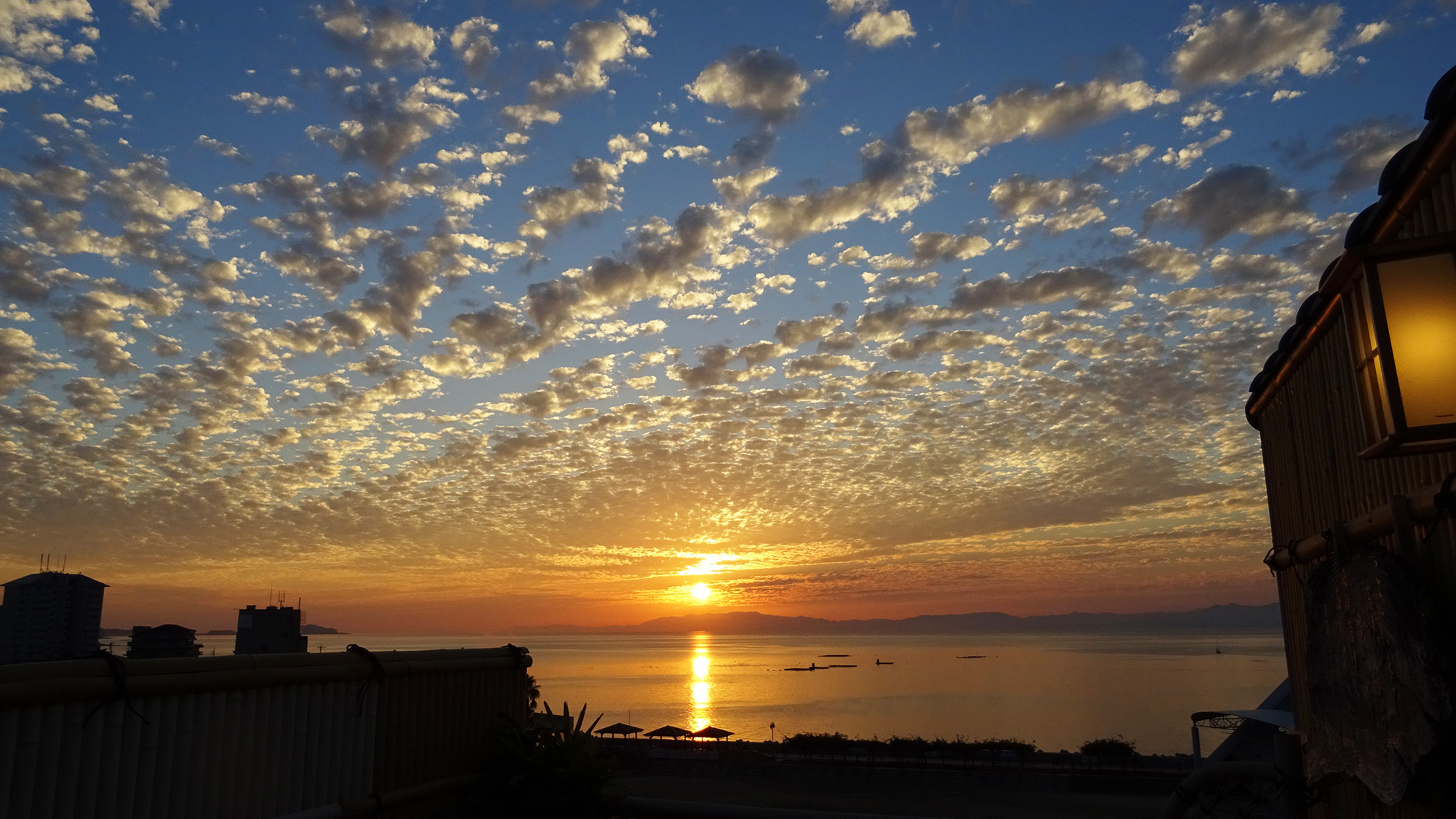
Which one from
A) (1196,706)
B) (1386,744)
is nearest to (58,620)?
(1386,744)

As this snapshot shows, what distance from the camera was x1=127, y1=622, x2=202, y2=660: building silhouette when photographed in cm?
2611

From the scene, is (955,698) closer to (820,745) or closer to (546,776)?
(820,745)

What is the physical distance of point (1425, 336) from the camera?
270cm

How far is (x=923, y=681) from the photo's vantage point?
469 feet

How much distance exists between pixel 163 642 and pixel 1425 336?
124 feet

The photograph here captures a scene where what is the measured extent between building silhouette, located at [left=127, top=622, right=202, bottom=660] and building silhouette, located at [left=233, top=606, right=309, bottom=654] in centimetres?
143

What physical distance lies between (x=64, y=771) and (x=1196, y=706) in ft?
350

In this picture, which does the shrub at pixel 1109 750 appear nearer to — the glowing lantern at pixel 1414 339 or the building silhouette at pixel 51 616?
the glowing lantern at pixel 1414 339

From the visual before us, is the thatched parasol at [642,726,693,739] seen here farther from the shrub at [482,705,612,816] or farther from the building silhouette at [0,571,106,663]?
the shrub at [482,705,612,816]

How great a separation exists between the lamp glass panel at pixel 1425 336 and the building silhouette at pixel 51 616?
232 feet

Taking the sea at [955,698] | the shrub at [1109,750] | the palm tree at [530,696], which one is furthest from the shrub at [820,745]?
the palm tree at [530,696]

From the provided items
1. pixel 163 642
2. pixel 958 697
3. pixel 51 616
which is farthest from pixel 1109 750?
pixel 958 697

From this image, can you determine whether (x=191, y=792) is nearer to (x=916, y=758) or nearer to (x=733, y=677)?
(x=916, y=758)

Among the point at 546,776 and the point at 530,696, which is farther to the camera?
the point at 530,696
